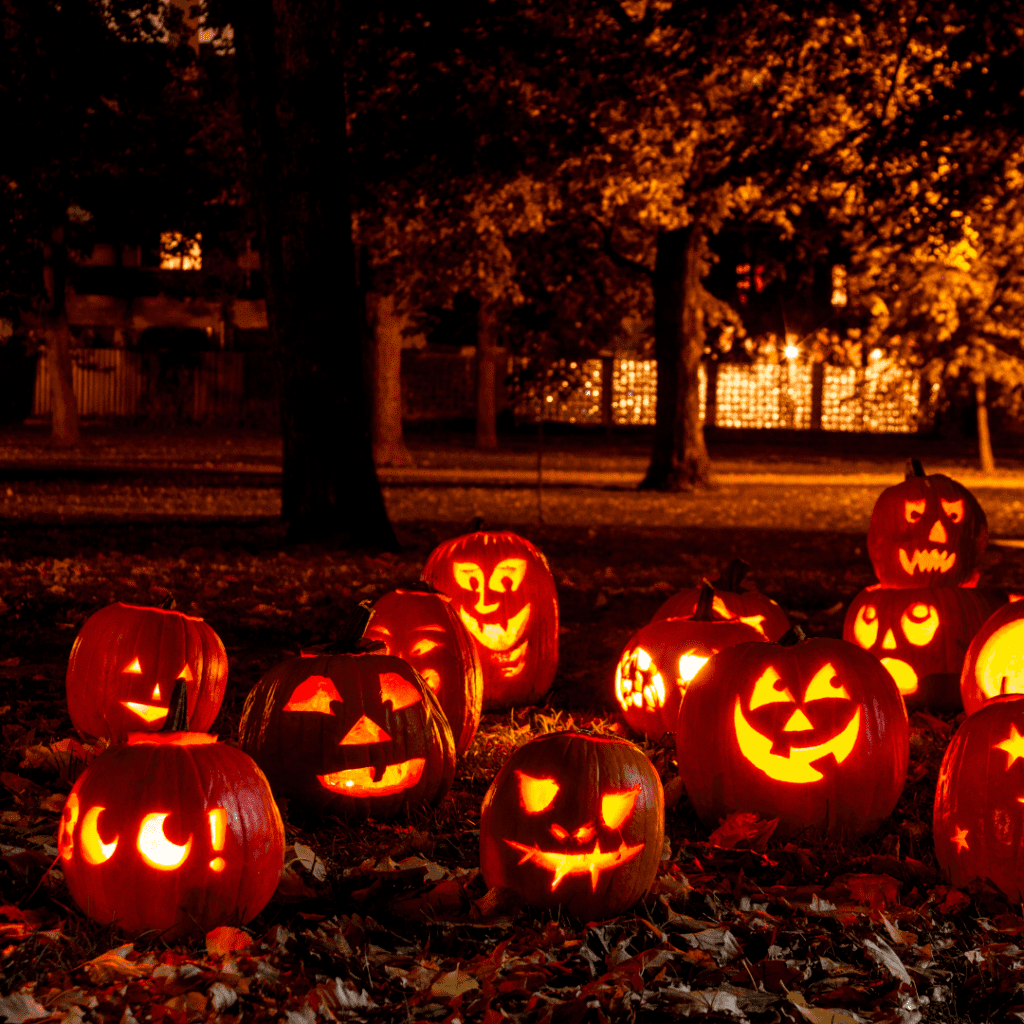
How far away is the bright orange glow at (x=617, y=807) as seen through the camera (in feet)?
11.2

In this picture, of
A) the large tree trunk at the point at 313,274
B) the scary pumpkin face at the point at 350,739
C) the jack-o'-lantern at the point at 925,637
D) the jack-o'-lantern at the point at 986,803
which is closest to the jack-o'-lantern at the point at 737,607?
the jack-o'-lantern at the point at 925,637

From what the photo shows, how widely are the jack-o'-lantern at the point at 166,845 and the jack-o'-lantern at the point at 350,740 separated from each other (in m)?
0.75

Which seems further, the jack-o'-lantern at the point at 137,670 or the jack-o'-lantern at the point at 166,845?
the jack-o'-lantern at the point at 137,670

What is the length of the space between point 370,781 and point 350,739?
0.49 ft

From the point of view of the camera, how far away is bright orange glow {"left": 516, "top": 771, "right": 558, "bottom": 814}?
346 centimetres

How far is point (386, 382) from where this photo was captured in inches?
1003

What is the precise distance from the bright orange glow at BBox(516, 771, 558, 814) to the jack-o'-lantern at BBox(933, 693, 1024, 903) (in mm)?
1124

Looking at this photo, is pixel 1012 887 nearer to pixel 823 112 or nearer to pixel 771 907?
pixel 771 907

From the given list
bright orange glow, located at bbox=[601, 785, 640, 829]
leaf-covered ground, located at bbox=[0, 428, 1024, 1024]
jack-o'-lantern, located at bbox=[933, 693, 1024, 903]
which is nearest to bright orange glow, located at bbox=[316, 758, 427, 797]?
leaf-covered ground, located at bbox=[0, 428, 1024, 1024]

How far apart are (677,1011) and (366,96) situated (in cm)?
1446

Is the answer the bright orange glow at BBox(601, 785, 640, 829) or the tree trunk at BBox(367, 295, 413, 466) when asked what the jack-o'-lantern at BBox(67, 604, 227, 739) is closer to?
the bright orange glow at BBox(601, 785, 640, 829)

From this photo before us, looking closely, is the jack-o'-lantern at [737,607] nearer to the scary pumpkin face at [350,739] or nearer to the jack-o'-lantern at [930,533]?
Result: the jack-o'-lantern at [930,533]

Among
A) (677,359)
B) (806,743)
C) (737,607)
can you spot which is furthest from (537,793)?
(677,359)

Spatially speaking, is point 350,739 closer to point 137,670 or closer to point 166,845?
point 166,845
